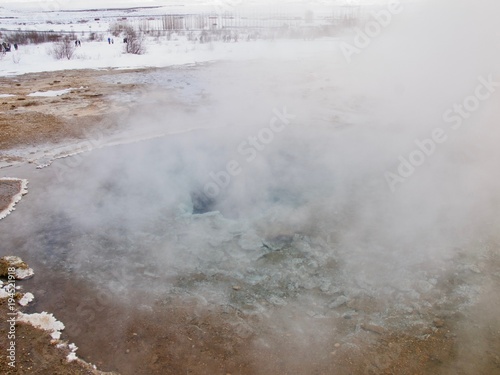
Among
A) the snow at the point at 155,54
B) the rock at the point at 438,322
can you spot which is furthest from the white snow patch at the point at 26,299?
the snow at the point at 155,54

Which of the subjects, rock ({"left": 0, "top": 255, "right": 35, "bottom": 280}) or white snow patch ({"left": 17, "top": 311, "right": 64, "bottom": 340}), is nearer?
white snow patch ({"left": 17, "top": 311, "right": 64, "bottom": 340})

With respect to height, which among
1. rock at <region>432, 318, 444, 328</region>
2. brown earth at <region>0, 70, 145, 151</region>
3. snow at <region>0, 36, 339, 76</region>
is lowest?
rock at <region>432, 318, 444, 328</region>

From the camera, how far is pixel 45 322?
2621 millimetres

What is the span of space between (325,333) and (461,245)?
5.67ft

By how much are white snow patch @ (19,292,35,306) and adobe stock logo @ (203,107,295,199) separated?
6.88ft

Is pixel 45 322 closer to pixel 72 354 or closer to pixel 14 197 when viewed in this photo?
pixel 72 354

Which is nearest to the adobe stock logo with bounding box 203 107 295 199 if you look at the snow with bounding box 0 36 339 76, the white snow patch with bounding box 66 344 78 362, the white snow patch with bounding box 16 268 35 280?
the white snow patch with bounding box 16 268 35 280

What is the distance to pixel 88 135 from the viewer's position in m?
6.36

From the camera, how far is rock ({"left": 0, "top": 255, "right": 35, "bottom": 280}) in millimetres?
3071

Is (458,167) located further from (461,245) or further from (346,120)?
(346,120)

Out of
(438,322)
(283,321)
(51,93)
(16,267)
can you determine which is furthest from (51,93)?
(438,322)

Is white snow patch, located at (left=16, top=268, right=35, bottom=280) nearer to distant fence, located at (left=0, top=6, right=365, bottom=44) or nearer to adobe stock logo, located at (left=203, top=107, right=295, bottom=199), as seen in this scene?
adobe stock logo, located at (left=203, top=107, right=295, bottom=199)

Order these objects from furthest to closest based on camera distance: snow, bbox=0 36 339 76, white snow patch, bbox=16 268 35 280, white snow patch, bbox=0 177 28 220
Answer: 1. snow, bbox=0 36 339 76
2. white snow patch, bbox=0 177 28 220
3. white snow patch, bbox=16 268 35 280

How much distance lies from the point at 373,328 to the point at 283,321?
0.60 meters
